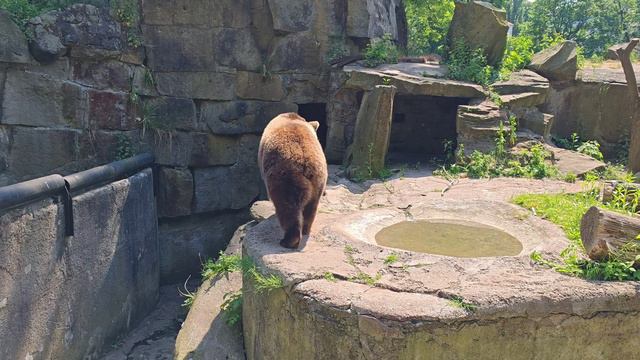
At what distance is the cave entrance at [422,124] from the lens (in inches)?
421

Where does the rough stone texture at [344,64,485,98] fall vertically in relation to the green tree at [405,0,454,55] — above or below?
below

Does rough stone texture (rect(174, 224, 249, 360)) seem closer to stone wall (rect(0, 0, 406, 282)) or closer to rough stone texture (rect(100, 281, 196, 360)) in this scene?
rough stone texture (rect(100, 281, 196, 360))

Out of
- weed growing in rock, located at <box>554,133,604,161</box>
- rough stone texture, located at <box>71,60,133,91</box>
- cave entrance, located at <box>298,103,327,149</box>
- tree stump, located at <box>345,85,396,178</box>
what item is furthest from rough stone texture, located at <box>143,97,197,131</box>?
weed growing in rock, located at <box>554,133,604,161</box>

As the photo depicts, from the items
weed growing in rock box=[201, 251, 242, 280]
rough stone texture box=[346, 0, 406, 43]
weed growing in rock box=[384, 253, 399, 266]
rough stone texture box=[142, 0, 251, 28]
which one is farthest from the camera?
rough stone texture box=[346, 0, 406, 43]

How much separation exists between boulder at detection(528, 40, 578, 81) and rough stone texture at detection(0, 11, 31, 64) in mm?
8576

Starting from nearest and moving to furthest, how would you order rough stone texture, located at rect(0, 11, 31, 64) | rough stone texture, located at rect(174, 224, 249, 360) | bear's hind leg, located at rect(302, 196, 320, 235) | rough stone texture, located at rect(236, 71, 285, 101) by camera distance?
bear's hind leg, located at rect(302, 196, 320, 235), rough stone texture, located at rect(174, 224, 249, 360), rough stone texture, located at rect(0, 11, 31, 64), rough stone texture, located at rect(236, 71, 285, 101)

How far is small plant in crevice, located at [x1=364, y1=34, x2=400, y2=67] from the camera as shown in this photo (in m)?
8.95

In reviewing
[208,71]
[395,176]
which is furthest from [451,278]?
[208,71]

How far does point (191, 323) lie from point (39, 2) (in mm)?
5394

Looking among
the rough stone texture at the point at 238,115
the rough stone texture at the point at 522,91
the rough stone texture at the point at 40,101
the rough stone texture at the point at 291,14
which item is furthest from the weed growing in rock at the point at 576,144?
the rough stone texture at the point at 40,101

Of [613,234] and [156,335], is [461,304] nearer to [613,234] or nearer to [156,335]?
[613,234]

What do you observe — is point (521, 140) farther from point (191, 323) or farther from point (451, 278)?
point (191, 323)

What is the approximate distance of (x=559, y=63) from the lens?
9.75m

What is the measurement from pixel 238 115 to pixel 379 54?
→ 2.67 m
